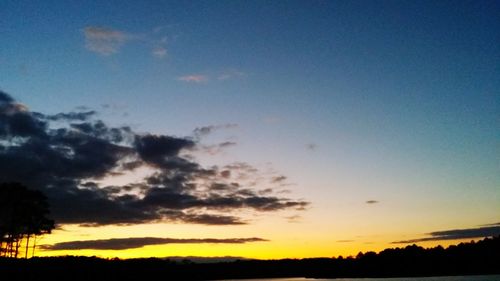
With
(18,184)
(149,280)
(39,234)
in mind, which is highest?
(18,184)

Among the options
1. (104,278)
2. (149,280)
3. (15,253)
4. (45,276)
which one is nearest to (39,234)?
(15,253)

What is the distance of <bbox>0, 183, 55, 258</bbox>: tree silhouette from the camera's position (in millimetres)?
73375

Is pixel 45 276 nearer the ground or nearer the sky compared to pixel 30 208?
nearer the ground

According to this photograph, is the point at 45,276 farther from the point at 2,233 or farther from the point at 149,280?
the point at 149,280

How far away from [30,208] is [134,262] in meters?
112

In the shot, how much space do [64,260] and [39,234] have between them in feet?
139

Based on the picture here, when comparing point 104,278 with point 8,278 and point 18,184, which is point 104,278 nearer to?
point 8,278

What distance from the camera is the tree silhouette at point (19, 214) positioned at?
7338 cm

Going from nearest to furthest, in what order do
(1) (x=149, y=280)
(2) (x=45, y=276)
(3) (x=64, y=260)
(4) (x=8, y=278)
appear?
(4) (x=8, y=278) → (2) (x=45, y=276) → (3) (x=64, y=260) → (1) (x=149, y=280)

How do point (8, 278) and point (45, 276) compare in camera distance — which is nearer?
point (8, 278)

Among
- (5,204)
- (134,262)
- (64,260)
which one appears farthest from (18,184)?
Answer: (134,262)

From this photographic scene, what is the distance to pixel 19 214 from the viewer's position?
7531 cm

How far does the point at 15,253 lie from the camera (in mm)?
81688

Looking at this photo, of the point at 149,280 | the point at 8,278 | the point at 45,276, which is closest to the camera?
the point at 8,278
